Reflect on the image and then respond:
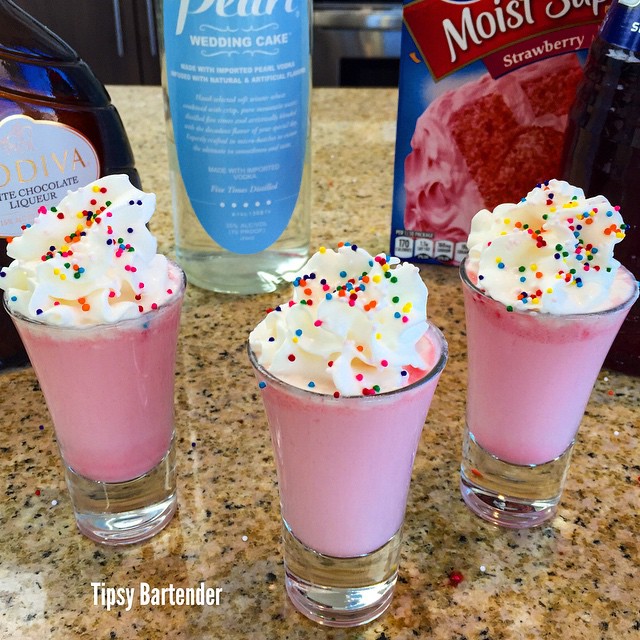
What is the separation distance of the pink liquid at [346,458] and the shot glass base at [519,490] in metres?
0.12

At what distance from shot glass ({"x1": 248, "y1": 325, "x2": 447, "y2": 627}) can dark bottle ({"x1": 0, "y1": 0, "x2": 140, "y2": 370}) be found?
39 centimetres

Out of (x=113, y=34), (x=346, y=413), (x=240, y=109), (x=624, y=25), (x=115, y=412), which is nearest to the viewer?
(x=346, y=413)

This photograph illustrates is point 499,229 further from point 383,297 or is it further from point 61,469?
point 61,469

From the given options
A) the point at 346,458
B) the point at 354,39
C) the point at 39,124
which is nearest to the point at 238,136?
the point at 39,124

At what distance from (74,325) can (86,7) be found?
2187 mm

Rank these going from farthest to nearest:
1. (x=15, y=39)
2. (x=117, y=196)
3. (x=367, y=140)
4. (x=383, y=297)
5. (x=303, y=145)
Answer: (x=367, y=140) → (x=303, y=145) → (x=15, y=39) → (x=117, y=196) → (x=383, y=297)

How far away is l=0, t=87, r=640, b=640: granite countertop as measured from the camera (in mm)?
531

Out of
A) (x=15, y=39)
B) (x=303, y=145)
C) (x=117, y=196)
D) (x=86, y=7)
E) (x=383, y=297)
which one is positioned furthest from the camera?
(x=86, y=7)

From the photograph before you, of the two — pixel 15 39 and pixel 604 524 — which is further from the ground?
pixel 15 39

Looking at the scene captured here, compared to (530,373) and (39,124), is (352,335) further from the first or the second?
(39,124)

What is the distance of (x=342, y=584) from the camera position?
0.53 m

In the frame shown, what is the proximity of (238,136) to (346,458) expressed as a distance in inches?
19.9

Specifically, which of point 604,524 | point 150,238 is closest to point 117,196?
point 150,238

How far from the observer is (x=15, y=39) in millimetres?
734
